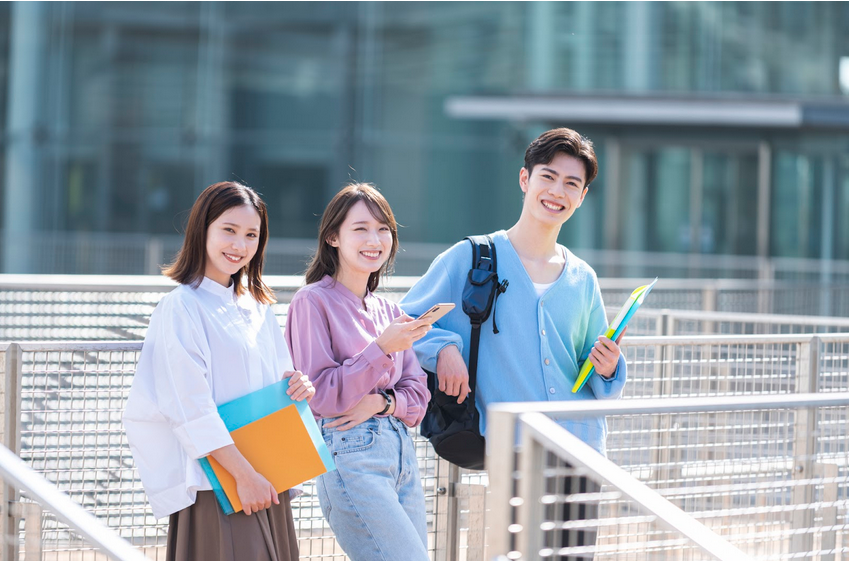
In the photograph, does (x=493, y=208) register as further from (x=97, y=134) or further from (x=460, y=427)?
(x=460, y=427)

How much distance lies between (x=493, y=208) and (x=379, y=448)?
15.6m

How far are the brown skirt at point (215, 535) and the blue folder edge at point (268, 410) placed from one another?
7 cm

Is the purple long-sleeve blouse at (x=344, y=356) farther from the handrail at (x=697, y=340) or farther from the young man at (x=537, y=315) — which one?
the handrail at (x=697, y=340)

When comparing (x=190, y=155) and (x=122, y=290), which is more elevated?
(x=190, y=155)

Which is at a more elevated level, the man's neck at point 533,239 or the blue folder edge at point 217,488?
the man's neck at point 533,239

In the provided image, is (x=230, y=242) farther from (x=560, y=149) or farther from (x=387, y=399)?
(x=560, y=149)

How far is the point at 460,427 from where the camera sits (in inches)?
129

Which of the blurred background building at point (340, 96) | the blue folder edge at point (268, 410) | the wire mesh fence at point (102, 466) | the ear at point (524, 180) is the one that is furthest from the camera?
the blurred background building at point (340, 96)

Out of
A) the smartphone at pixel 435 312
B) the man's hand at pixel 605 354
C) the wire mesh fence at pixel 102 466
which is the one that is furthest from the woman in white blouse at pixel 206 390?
the man's hand at pixel 605 354

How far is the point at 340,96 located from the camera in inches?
729

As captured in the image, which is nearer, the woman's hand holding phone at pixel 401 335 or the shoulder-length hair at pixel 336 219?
the woman's hand holding phone at pixel 401 335

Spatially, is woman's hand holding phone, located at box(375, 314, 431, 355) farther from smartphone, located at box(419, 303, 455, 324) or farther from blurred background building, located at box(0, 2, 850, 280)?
blurred background building, located at box(0, 2, 850, 280)

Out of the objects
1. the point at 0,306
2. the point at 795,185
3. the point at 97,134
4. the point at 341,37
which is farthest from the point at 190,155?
the point at 0,306

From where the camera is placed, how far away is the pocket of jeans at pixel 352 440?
Answer: 3.11 m
